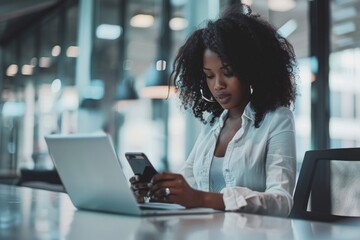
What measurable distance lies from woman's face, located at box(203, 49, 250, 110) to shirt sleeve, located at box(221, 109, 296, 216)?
196mm

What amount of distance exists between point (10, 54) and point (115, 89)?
6.58 m

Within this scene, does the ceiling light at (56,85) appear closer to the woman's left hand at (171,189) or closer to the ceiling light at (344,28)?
the ceiling light at (344,28)

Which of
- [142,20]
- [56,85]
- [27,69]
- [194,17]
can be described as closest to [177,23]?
[194,17]

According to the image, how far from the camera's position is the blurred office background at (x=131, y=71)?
4066 mm

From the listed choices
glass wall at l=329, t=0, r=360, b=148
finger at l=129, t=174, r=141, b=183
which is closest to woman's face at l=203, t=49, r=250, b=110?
finger at l=129, t=174, r=141, b=183

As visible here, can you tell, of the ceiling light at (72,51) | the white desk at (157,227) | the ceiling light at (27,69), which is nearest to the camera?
the white desk at (157,227)

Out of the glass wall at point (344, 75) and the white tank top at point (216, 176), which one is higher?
the glass wall at point (344, 75)

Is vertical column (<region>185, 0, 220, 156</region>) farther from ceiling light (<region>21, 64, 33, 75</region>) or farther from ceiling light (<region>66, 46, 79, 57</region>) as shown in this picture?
ceiling light (<region>21, 64, 33, 75</region>)

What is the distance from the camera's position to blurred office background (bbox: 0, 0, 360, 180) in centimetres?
407

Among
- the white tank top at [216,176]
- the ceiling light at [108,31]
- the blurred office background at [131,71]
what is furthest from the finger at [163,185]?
the ceiling light at [108,31]

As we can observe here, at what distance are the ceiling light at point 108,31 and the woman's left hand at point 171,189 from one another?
6839 mm

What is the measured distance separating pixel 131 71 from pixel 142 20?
701 mm

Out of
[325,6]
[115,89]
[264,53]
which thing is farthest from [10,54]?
[264,53]

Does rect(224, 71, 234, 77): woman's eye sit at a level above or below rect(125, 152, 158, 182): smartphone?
above
